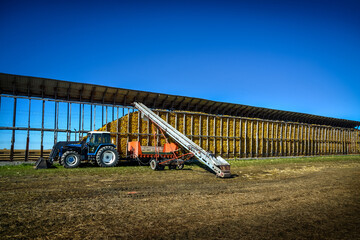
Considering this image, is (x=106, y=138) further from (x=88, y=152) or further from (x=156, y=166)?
(x=156, y=166)

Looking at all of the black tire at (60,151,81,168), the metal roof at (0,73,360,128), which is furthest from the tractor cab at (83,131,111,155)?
the metal roof at (0,73,360,128)

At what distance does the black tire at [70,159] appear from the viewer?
13.1 meters

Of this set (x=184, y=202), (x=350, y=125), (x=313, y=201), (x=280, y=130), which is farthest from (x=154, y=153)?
(x=350, y=125)

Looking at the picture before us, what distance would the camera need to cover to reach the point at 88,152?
45.8 feet

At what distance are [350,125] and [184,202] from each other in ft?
130

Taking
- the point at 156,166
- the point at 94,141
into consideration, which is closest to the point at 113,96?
the point at 94,141

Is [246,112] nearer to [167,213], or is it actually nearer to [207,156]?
[207,156]

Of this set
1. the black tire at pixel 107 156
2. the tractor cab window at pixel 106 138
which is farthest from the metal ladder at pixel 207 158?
the black tire at pixel 107 156

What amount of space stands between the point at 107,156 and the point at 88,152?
112cm

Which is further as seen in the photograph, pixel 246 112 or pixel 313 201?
pixel 246 112

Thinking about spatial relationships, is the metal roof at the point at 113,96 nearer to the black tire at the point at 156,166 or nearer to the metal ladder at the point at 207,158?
the metal ladder at the point at 207,158

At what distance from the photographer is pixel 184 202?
6301 mm

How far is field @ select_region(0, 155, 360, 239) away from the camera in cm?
421

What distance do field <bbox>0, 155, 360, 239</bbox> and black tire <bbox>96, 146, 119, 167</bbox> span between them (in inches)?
206
